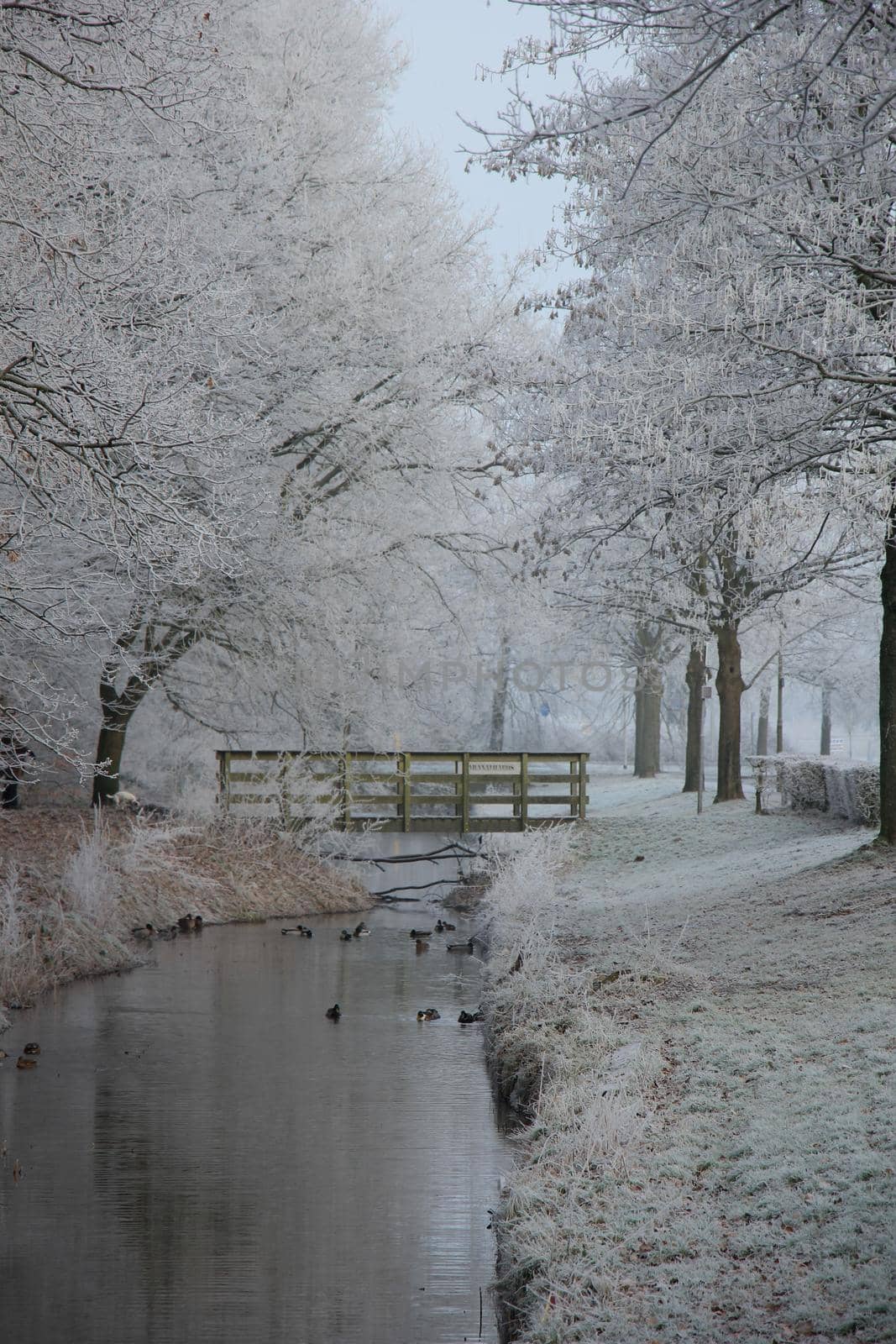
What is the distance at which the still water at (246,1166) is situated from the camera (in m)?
5.56

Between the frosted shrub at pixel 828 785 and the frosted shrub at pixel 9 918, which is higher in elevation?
the frosted shrub at pixel 828 785

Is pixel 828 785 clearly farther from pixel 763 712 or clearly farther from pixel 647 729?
pixel 763 712

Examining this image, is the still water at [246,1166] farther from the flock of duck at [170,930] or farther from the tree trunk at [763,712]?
the tree trunk at [763,712]

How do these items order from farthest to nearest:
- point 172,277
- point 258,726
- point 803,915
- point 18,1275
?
point 258,726 → point 803,915 → point 172,277 → point 18,1275

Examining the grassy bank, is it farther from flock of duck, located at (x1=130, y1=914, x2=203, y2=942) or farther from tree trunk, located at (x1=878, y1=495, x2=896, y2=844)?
tree trunk, located at (x1=878, y1=495, x2=896, y2=844)

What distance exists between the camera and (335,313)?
16.0 metres

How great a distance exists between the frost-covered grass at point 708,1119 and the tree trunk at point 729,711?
29.8 ft

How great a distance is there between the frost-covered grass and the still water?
46cm

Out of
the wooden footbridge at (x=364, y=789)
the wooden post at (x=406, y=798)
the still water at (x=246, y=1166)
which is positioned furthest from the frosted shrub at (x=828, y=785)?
the still water at (x=246, y=1166)

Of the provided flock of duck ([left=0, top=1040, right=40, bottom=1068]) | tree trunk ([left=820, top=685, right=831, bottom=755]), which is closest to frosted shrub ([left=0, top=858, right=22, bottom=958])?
flock of duck ([left=0, top=1040, right=40, bottom=1068])

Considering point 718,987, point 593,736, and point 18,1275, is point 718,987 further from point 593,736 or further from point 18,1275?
point 593,736

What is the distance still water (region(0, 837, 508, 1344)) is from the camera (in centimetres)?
556

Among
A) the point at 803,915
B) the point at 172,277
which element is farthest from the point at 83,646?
the point at 803,915

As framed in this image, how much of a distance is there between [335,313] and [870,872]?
8982mm
